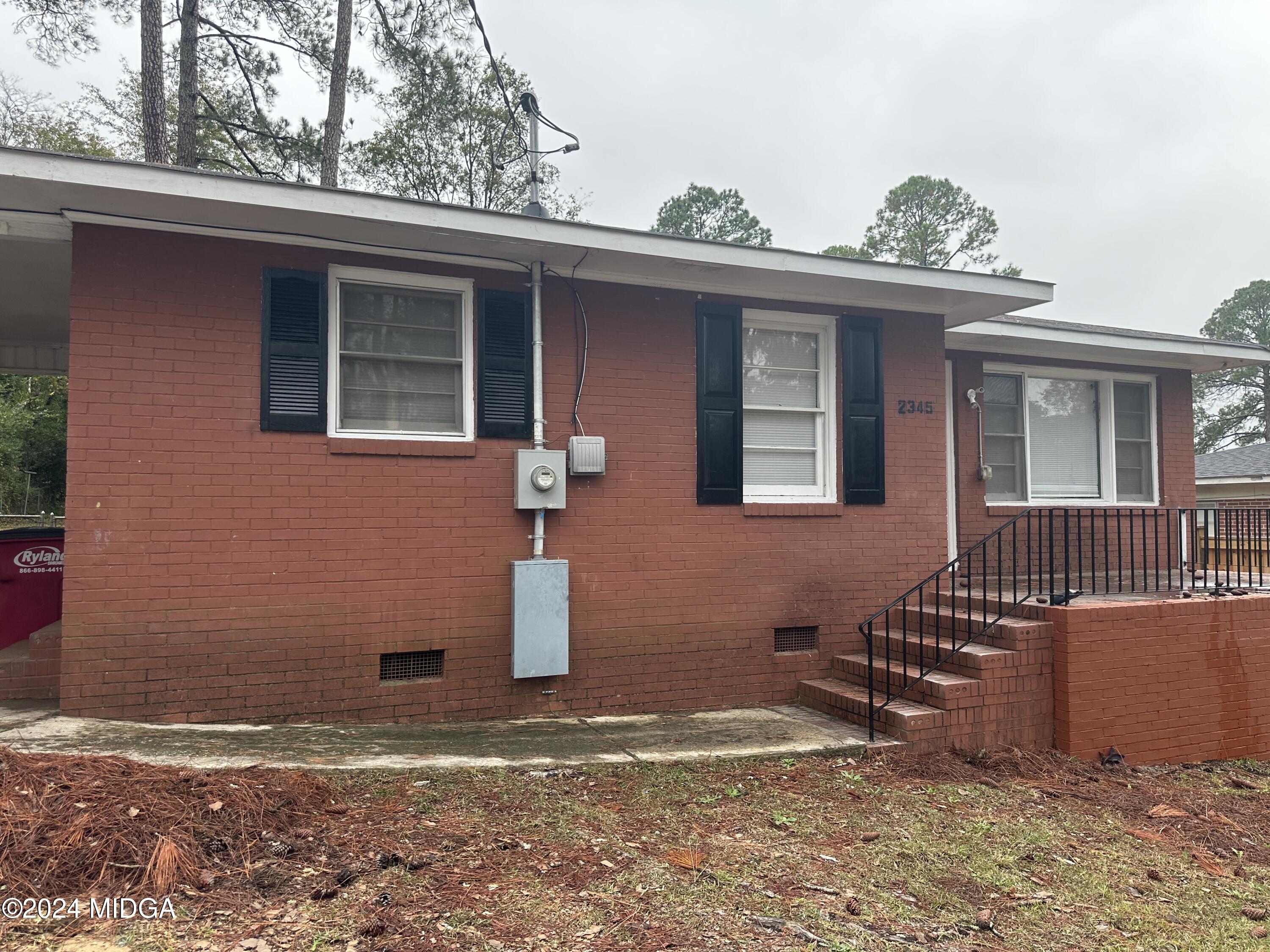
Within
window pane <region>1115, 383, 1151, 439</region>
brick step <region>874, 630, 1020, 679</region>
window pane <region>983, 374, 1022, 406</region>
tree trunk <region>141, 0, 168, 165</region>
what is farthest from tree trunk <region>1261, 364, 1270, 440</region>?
tree trunk <region>141, 0, 168, 165</region>

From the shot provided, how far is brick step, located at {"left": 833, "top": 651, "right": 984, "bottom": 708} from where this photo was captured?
543 cm

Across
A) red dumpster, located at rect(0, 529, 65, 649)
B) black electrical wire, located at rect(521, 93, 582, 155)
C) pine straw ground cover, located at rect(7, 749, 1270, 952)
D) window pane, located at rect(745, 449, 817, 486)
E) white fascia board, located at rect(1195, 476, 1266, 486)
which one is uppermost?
black electrical wire, located at rect(521, 93, 582, 155)

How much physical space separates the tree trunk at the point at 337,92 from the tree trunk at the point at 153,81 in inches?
100

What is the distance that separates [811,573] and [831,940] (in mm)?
3828

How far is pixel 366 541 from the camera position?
17.4 feet

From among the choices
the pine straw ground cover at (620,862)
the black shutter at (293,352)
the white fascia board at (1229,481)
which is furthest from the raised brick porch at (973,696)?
the white fascia board at (1229,481)

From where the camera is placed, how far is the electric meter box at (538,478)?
5.55 meters

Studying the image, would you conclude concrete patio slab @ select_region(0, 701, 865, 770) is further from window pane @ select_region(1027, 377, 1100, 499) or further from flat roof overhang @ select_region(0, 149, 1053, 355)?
window pane @ select_region(1027, 377, 1100, 499)

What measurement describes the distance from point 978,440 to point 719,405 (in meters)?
3.44

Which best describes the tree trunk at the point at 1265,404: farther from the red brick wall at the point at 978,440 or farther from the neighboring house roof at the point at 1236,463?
the red brick wall at the point at 978,440

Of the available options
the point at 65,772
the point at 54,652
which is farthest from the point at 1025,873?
the point at 54,652

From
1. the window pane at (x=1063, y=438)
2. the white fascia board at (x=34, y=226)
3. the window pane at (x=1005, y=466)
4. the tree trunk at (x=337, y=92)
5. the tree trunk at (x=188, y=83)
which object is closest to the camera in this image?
the white fascia board at (x=34, y=226)

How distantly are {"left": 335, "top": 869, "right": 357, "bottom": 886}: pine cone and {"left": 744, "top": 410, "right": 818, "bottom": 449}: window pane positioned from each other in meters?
4.49

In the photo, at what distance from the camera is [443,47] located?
12.0m
